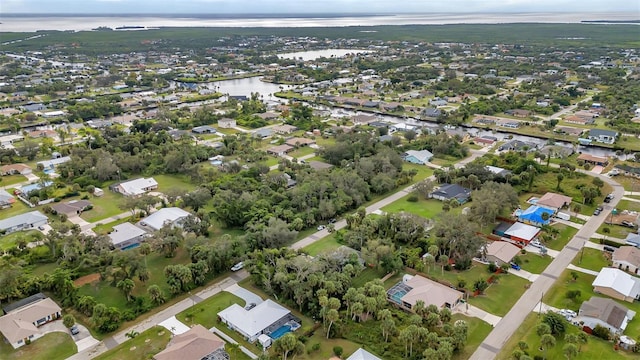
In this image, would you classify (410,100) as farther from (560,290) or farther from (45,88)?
(45,88)

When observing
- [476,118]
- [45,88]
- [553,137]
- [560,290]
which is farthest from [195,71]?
[560,290]

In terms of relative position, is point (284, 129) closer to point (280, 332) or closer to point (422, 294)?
point (422, 294)

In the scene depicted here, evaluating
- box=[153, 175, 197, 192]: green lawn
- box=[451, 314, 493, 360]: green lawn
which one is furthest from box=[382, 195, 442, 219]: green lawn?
box=[153, 175, 197, 192]: green lawn

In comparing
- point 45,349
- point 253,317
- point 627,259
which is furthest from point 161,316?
point 627,259

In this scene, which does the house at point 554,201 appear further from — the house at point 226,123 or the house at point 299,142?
the house at point 226,123

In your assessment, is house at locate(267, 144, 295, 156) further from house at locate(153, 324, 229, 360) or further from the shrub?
the shrub

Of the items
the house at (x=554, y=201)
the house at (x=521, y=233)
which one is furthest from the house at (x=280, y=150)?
the house at (x=554, y=201)
